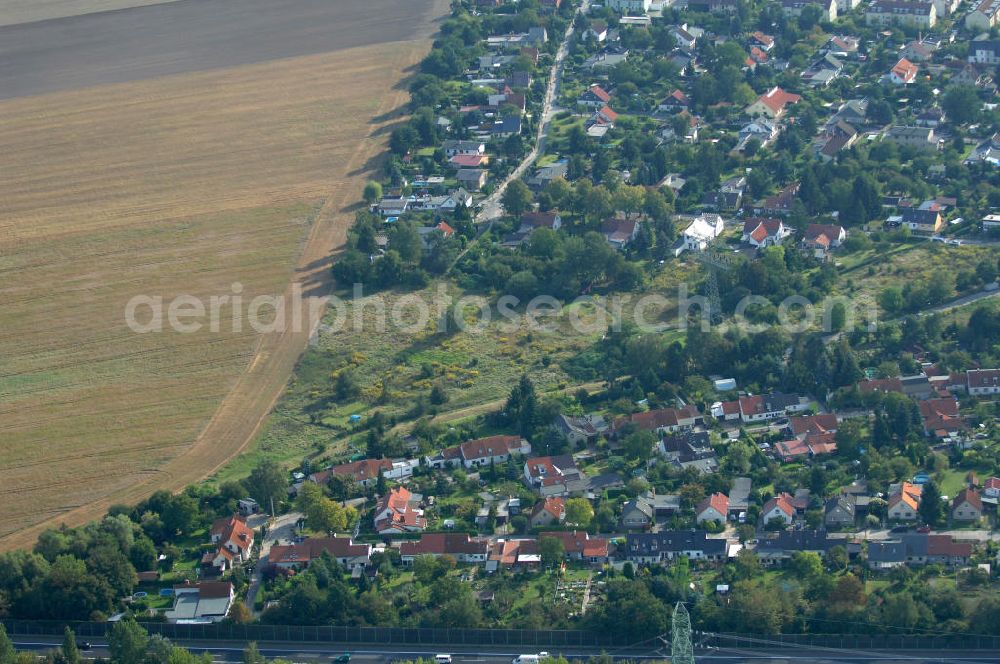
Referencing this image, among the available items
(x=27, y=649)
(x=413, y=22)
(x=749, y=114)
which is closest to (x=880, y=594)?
(x=27, y=649)

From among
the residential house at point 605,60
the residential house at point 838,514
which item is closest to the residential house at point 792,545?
the residential house at point 838,514

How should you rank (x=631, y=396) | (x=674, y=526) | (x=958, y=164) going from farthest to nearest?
(x=958, y=164) → (x=631, y=396) → (x=674, y=526)

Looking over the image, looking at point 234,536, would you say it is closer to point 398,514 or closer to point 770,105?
point 398,514

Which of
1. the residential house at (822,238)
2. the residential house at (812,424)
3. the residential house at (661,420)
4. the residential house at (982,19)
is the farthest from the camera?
the residential house at (982,19)

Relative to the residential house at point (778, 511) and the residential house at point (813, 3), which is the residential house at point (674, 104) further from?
the residential house at point (778, 511)

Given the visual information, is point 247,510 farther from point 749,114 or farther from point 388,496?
point 749,114
